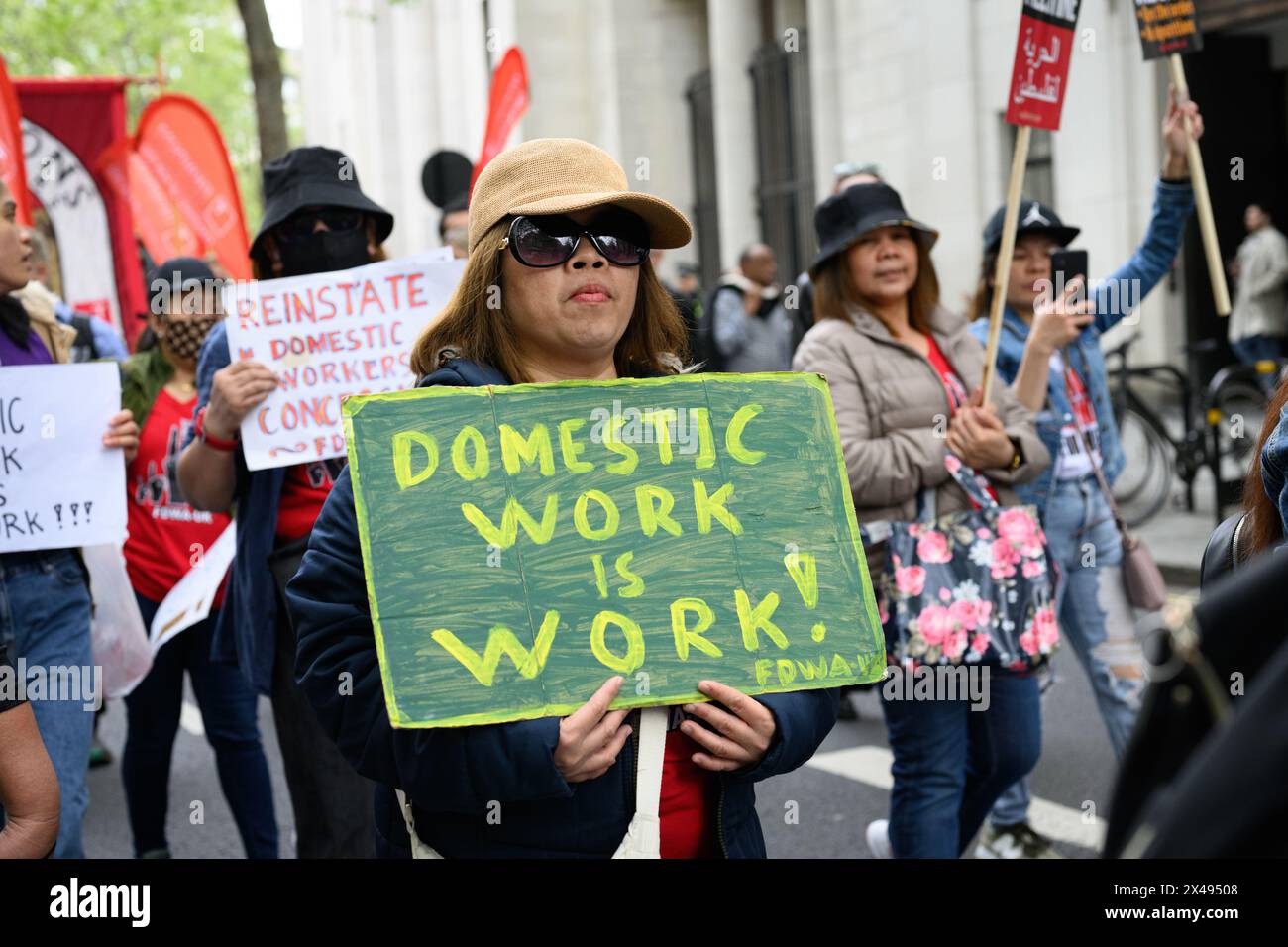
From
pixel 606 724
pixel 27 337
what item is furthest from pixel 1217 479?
pixel 606 724

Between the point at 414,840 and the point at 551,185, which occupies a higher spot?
the point at 551,185

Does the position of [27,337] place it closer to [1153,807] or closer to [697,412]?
[697,412]

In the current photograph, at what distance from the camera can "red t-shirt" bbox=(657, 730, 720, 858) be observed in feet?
7.47

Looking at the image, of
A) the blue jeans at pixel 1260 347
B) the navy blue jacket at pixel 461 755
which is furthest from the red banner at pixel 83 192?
the blue jeans at pixel 1260 347

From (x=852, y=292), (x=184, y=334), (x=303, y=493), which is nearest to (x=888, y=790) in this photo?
(x=852, y=292)

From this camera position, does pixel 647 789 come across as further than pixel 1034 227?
No

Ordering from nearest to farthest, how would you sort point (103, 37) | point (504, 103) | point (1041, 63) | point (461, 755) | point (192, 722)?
point (461, 755) < point (1041, 63) < point (504, 103) < point (192, 722) < point (103, 37)

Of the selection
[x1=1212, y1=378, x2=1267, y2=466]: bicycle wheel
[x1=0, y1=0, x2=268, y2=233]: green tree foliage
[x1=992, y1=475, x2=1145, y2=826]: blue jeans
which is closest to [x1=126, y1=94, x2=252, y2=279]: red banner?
[x1=992, y1=475, x2=1145, y2=826]: blue jeans

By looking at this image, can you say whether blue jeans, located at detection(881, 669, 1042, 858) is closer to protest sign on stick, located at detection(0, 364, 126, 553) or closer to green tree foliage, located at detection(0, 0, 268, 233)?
protest sign on stick, located at detection(0, 364, 126, 553)

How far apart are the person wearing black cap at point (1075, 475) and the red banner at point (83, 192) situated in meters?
7.12

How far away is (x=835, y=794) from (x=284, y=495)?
8.74ft

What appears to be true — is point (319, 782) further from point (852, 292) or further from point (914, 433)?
point (852, 292)

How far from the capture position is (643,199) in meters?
2.43

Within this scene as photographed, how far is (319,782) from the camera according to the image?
3.82 m
